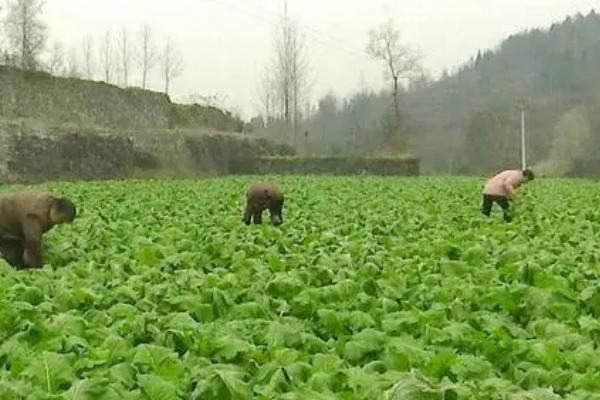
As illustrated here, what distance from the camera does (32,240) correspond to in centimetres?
1054

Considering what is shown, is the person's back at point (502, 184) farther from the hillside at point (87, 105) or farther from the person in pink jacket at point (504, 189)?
the hillside at point (87, 105)

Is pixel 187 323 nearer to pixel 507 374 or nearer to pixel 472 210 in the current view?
pixel 507 374

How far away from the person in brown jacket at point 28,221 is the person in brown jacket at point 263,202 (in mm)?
5258

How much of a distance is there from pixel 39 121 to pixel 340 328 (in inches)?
1513

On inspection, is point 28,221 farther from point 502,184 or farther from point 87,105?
point 87,105

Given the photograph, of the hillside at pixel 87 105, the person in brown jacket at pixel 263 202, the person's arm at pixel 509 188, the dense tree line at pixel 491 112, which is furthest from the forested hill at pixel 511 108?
the person in brown jacket at pixel 263 202

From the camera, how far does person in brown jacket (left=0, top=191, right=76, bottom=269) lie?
10586 mm

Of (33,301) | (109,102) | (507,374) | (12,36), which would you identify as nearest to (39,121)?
(109,102)

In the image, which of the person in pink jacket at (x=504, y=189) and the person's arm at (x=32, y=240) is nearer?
the person's arm at (x=32, y=240)

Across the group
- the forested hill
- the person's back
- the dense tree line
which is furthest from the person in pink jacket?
the forested hill

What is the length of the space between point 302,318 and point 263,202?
9.13 meters

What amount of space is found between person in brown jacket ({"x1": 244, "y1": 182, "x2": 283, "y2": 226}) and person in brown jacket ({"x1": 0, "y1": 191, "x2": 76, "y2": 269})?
5.26m

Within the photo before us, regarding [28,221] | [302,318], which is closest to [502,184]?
[28,221]

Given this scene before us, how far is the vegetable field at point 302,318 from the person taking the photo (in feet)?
14.8
